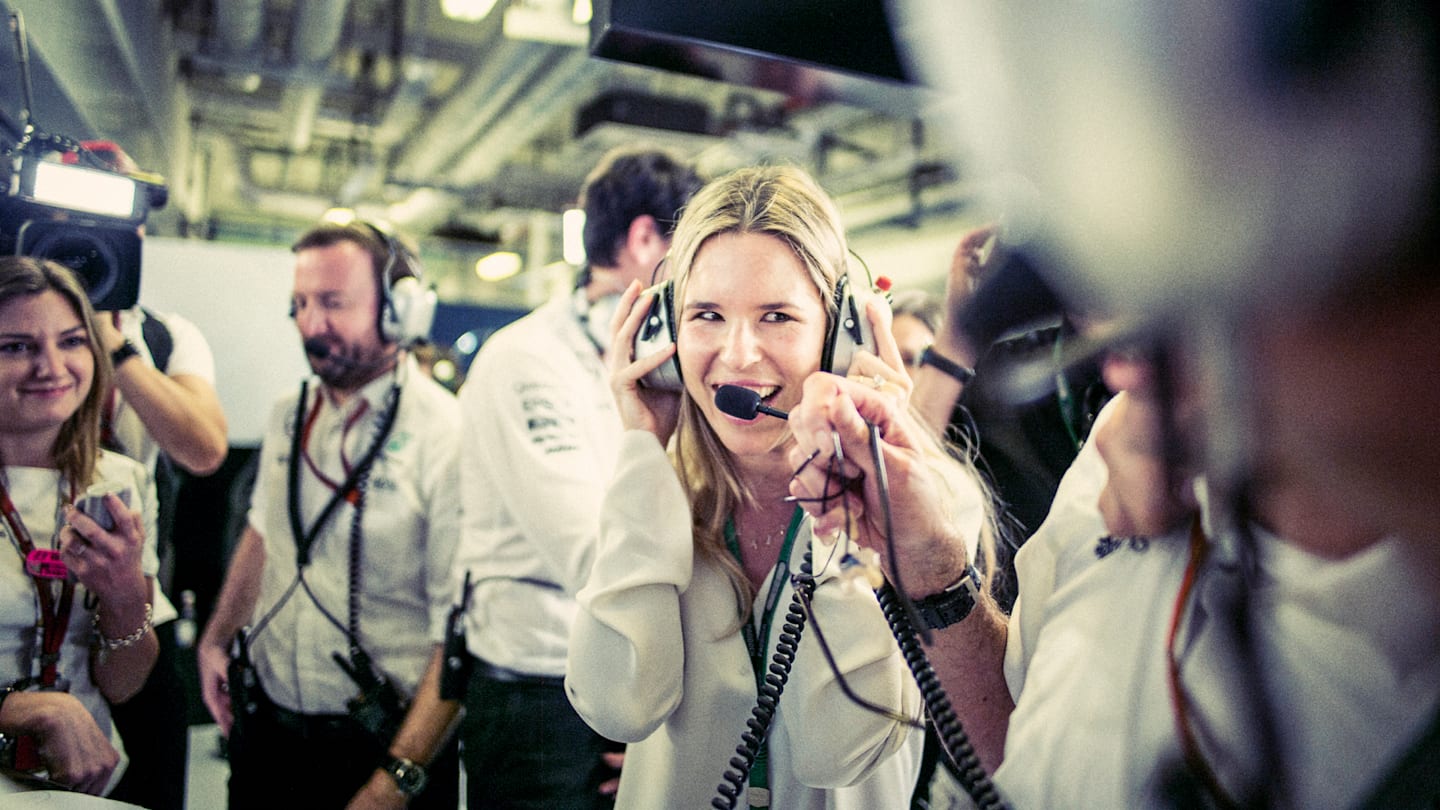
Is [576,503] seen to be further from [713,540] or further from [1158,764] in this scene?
[1158,764]

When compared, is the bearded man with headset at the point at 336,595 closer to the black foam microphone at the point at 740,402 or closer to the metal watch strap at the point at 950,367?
the black foam microphone at the point at 740,402

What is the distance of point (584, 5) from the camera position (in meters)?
1.82

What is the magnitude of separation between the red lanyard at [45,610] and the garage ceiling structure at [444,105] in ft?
1.58

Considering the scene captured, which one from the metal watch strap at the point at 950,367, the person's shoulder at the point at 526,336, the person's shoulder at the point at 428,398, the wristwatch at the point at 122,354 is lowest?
the person's shoulder at the point at 428,398

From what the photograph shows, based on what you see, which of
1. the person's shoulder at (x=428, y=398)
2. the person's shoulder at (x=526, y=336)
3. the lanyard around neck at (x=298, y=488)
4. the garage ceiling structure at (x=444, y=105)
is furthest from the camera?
the person's shoulder at (x=428, y=398)

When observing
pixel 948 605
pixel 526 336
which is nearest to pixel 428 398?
pixel 526 336

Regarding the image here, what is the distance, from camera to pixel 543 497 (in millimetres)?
1684

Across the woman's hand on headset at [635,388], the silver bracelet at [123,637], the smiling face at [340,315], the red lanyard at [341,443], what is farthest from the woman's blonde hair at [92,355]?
the woman's hand on headset at [635,388]

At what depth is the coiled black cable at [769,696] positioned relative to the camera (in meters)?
0.94

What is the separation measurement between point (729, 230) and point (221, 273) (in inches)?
34.5

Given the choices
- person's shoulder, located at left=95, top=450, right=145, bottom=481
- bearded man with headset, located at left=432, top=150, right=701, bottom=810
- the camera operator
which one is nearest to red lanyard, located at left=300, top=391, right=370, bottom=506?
bearded man with headset, located at left=432, top=150, right=701, bottom=810

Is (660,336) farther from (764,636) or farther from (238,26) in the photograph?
(238,26)

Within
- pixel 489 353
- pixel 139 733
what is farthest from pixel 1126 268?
pixel 489 353

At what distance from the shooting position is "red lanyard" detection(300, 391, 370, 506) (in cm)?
170
